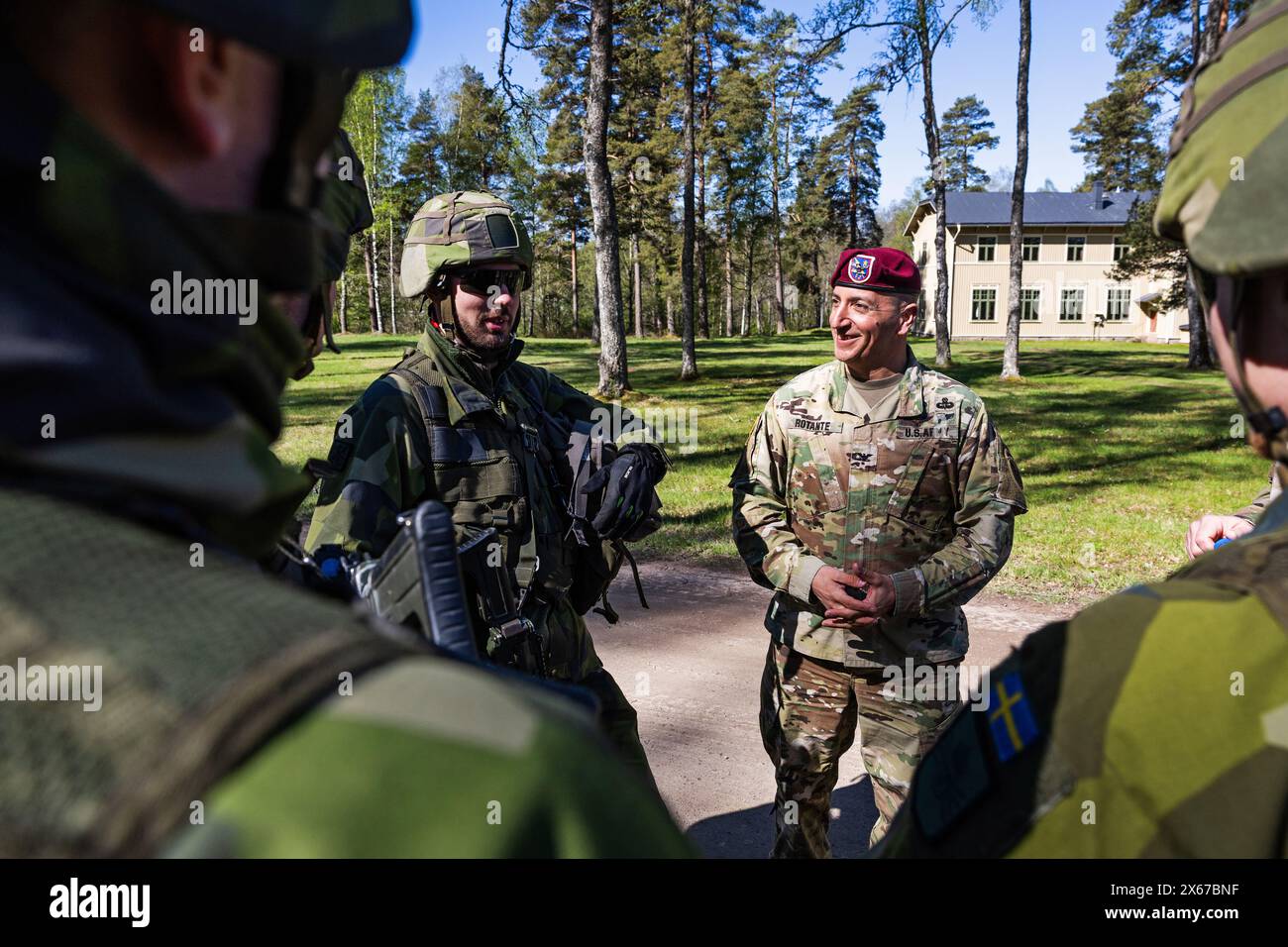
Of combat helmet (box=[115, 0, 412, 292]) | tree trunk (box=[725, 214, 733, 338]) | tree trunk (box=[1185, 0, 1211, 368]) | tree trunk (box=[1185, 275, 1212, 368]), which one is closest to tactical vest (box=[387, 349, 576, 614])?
combat helmet (box=[115, 0, 412, 292])

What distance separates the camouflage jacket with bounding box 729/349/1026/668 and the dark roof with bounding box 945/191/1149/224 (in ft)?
159

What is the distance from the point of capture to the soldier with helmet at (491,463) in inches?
115

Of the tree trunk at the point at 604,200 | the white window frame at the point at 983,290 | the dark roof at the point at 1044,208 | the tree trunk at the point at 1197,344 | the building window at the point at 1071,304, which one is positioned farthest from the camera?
the building window at the point at 1071,304

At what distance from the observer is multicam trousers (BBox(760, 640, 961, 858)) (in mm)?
3385

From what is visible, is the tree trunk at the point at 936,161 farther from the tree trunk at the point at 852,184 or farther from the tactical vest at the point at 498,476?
the tree trunk at the point at 852,184

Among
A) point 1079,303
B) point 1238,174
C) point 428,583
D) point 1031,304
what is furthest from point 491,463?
point 1079,303

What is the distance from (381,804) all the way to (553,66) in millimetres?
33428

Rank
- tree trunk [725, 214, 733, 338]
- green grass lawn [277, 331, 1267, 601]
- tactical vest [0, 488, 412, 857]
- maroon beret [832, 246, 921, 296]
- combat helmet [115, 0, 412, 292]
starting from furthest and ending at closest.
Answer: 1. tree trunk [725, 214, 733, 338]
2. green grass lawn [277, 331, 1267, 601]
3. maroon beret [832, 246, 921, 296]
4. combat helmet [115, 0, 412, 292]
5. tactical vest [0, 488, 412, 857]

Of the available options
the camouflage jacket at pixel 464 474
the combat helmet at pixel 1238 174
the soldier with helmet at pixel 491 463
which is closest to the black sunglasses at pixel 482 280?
the soldier with helmet at pixel 491 463

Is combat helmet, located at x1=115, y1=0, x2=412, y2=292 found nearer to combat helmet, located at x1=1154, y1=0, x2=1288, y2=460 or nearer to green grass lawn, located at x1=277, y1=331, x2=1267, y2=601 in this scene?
combat helmet, located at x1=1154, y1=0, x2=1288, y2=460

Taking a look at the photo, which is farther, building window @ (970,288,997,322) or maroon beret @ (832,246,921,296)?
building window @ (970,288,997,322)

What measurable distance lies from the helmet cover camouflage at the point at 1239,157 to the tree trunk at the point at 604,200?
13480 millimetres

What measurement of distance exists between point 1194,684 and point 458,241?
10.1 feet
